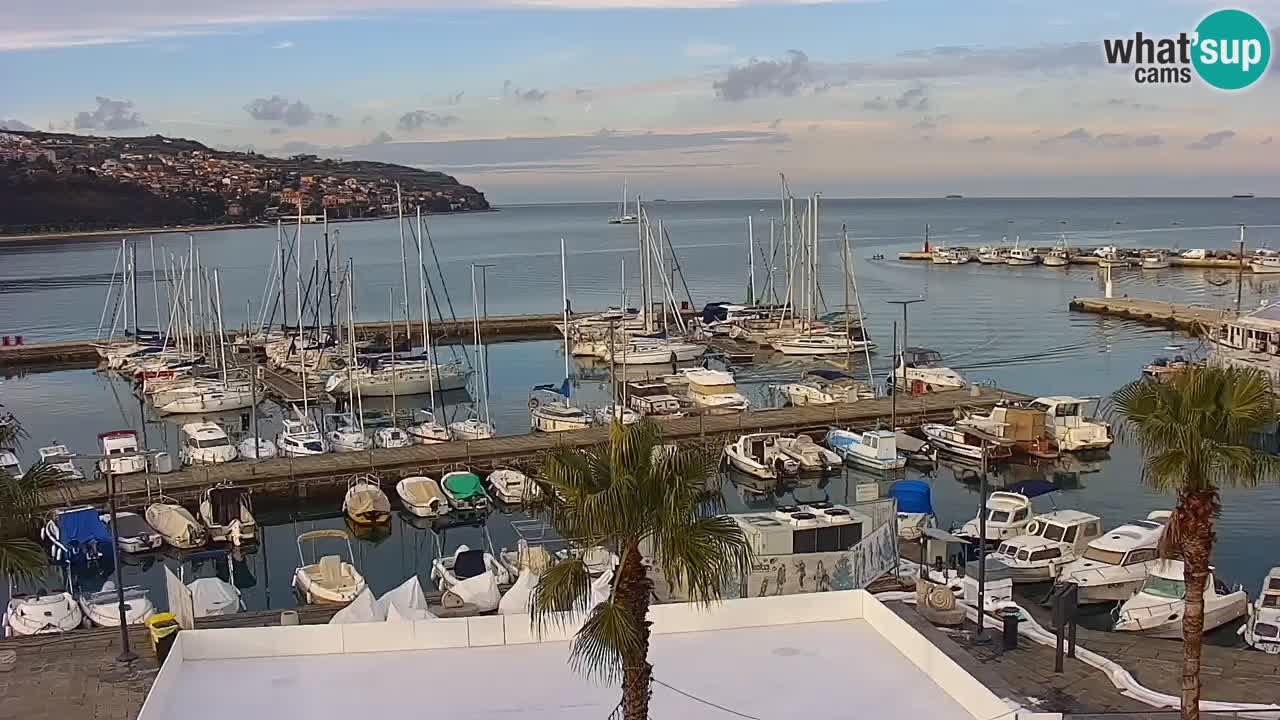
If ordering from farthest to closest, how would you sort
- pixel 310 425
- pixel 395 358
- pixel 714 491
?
pixel 395 358
pixel 310 425
pixel 714 491

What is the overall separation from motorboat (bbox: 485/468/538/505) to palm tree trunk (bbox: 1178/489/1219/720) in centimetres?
2314

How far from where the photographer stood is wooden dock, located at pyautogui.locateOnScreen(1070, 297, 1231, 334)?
2584 inches

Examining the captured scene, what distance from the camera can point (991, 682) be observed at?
41.5 ft

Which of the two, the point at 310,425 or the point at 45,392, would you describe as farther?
the point at 45,392

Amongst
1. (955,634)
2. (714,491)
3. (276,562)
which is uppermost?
(714,491)

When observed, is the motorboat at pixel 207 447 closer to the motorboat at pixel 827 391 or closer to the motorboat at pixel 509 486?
the motorboat at pixel 509 486

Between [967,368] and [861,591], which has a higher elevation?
[861,591]

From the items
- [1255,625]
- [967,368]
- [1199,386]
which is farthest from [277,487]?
[967,368]

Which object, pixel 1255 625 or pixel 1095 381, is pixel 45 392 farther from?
pixel 1255 625

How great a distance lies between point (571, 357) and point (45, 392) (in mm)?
25994

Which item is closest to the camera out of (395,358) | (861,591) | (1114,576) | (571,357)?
(861,591)

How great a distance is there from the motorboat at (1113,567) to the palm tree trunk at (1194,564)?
12944 mm

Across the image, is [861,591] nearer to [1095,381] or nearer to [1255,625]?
[1255,625]

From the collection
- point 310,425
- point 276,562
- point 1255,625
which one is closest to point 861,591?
point 1255,625
